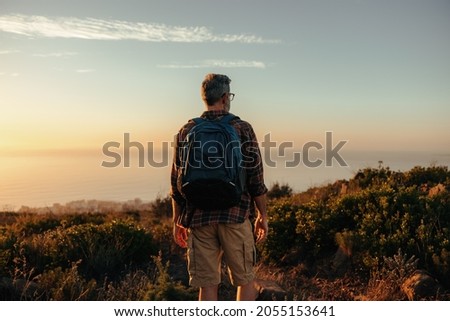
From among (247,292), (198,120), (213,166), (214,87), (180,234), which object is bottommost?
(247,292)

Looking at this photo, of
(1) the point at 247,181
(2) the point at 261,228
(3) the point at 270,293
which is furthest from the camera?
(3) the point at 270,293

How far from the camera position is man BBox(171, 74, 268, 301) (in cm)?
458

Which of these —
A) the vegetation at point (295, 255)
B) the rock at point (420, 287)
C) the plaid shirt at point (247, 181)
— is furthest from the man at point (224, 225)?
the rock at point (420, 287)

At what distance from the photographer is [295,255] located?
827cm

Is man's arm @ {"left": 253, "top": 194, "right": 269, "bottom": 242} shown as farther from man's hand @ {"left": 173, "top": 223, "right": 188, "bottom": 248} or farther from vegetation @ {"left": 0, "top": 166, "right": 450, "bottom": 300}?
vegetation @ {"left": 0, "top": 166, "right": 450, "bottom": 300}

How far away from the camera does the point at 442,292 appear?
21.3ft

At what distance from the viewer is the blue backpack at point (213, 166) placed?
175 inches

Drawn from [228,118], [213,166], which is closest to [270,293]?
[213,166]

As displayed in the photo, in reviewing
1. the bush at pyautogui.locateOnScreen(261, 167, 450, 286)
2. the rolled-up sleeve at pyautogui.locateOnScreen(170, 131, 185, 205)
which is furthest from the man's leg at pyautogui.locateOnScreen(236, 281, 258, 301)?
the bush at pyautogui.locateOnScreen(261, 167, 450, 286)

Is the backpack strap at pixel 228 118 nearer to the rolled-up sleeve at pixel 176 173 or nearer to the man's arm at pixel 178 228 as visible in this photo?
the rolled-up sleeve at pixel 176 173

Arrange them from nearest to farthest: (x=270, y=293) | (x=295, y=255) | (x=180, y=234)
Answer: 1. (x=180, y=234)
2. (x=270, y=293)
3. (x=295, y=255)

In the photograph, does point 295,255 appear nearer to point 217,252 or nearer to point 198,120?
point 217,252

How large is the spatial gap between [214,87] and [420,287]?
3.91 m
